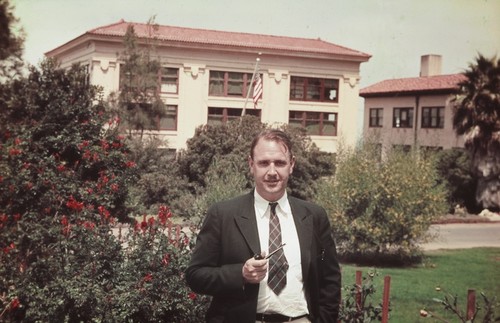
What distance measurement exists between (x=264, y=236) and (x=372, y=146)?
35.3ft

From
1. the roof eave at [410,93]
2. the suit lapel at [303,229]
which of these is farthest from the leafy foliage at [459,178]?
the suit lapel at [303,229]

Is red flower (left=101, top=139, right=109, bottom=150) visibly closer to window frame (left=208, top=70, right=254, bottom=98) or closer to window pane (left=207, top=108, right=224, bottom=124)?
window pane (left=207, top=108, right=224, bottom=124)

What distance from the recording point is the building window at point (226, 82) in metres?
18.8

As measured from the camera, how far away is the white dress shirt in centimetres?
260

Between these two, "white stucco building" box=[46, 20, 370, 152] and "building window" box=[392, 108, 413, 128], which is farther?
"building window" box=[392, 108, 413, 128]

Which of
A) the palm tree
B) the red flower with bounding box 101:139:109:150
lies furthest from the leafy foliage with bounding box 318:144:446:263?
A: the red flower with bounding box 101:139:109:150

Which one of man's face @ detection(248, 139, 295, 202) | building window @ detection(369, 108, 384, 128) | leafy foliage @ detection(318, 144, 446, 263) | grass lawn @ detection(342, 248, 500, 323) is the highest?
building window @ detection(369, 108, 384, 128)

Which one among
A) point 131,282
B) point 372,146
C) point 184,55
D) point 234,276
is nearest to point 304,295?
point 234,276

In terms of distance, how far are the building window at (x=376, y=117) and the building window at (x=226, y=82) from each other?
14364mm

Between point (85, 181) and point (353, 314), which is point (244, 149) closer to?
A: point (85, 181)

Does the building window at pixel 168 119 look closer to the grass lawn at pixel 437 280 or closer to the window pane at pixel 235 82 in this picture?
the window pane at pixel 235 82

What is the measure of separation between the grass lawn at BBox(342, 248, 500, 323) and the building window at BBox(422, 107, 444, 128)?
12881 mm

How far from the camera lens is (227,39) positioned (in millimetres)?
16656

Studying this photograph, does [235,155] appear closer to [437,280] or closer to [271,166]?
[437,280]
